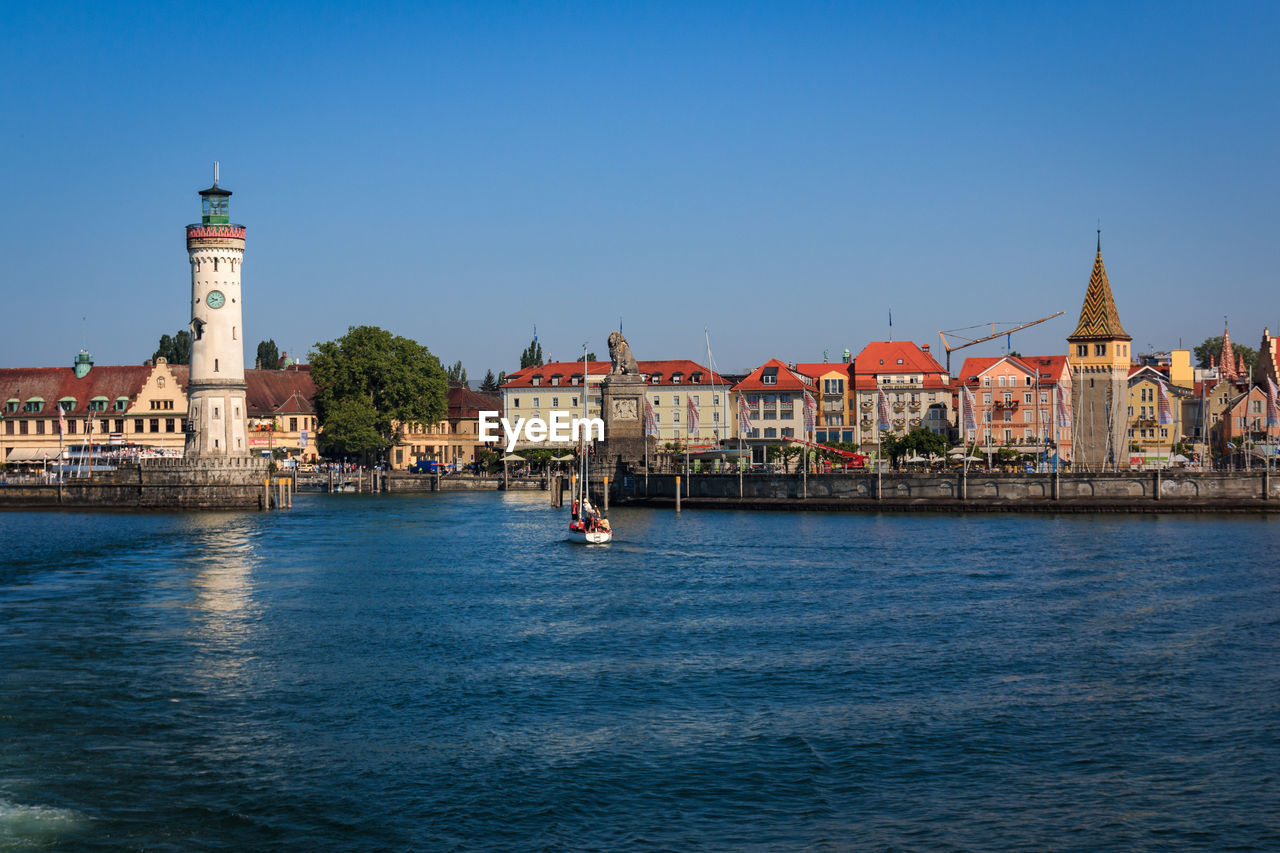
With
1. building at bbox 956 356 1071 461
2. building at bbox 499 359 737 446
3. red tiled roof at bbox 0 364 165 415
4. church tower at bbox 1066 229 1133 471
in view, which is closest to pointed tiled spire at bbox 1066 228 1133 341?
church tower at bbox 1066 229 1133 471

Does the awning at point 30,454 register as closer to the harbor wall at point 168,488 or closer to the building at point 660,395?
the harbor wall at point 168,488

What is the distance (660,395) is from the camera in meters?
153

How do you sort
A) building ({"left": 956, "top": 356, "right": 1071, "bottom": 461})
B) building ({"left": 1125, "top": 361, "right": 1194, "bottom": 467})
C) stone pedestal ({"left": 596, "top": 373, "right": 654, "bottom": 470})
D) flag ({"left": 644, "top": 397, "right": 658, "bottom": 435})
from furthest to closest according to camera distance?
building ({"left": 1125, "top": 361, "right": 1194, "bottom": 467})
building ({"left": 956, "top": 356, "right": 1071, "bottom": 461})
stone pedestal ({"left": 596, "top": 373, "right": 654, "bottom": 470})
flag ({"left": 644, "top": 397, "right": 658, "bottom": 435})

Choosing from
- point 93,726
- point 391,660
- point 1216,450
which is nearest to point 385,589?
point 391,660

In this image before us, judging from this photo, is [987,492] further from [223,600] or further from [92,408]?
[92,408]

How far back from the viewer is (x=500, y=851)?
72.2 ft

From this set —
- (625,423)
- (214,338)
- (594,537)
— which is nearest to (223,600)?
(594,537)

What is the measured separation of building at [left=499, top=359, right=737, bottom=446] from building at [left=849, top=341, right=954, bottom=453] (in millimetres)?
16161

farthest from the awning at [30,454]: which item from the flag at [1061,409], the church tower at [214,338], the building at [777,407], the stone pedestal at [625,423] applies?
the flag at [1061,409]

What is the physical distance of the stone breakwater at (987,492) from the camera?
293 ft

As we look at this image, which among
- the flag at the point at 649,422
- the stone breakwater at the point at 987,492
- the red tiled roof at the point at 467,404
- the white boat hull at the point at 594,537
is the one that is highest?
the red tiled roof at the point at 467,404

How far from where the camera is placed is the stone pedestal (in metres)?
111

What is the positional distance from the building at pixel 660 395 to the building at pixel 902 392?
16161mm

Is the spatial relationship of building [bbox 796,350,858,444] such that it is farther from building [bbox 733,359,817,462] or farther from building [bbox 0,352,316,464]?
building [bbox 0,352,316,464]
